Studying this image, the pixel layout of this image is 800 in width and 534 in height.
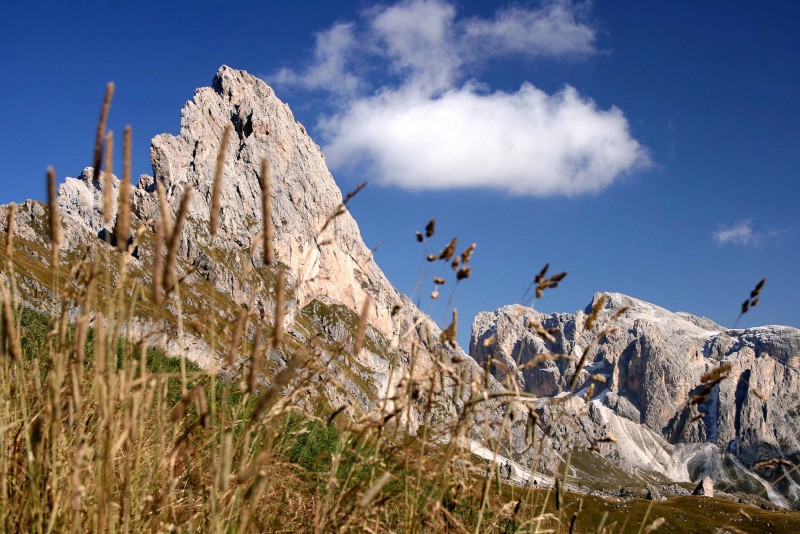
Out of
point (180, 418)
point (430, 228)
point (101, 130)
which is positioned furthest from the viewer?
point (430, 228)

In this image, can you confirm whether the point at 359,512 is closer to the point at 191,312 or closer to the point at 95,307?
the point at 191,312

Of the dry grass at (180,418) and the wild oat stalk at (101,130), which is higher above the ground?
the wild oat stalk at (101,130)

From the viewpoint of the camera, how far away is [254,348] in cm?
210

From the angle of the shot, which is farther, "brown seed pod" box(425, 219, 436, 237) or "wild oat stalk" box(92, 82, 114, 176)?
"brown seed pod" box(425, 219, 436, 237)

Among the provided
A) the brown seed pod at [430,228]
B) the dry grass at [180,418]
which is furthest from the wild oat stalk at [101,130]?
the brown seed pod at [430,228]

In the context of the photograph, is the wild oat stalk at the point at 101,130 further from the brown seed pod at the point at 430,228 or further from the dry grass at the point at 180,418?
the brown seed pod at the point at 430,228

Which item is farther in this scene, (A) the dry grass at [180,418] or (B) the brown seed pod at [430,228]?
(B) the brown seed pod at [430,228]

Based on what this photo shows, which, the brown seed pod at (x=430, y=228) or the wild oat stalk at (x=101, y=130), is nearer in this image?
the wild oat stalk at (x=101, y=130)

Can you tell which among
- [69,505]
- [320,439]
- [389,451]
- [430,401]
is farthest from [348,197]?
[320,439]

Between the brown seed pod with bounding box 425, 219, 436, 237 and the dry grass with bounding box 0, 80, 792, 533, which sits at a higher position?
the brown seed pod with bounding box 425, 219, 436, 237

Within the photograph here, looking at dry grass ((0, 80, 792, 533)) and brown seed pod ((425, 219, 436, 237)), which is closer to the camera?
dry grass ((0, 80, 792, 533))

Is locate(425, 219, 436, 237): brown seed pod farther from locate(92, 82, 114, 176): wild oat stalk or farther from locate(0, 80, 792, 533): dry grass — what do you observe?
locate(92, 82, 114, 176): wild oat stalk

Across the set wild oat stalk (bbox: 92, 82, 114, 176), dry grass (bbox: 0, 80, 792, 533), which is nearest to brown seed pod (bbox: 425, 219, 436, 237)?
dry grass (bbox: 0, 80, 792, 533)

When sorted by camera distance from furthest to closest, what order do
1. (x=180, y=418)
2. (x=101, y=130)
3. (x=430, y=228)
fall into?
(x=430, y=228), (x=180, y=418), (x=101, y=130)
